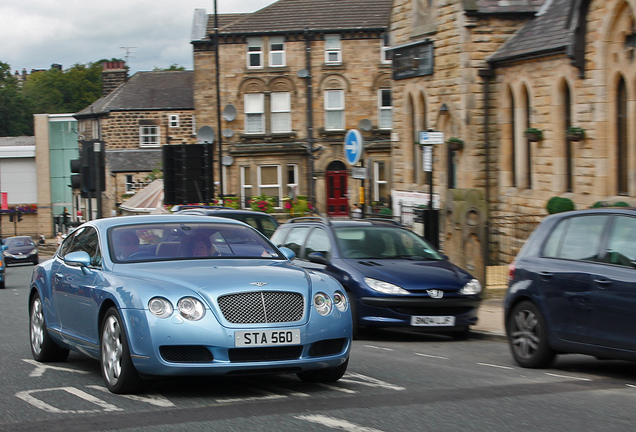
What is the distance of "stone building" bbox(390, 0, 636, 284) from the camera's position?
19.2m

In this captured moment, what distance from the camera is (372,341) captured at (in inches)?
474

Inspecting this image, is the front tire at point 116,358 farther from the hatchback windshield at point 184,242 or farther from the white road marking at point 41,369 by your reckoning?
the white road marking at point 41,369

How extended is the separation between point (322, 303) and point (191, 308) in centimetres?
111

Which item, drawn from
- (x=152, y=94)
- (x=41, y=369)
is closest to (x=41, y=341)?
(x=41, y=369)

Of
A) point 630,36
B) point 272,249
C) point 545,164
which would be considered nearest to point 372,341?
point 272,249

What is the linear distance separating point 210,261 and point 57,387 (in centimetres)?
170

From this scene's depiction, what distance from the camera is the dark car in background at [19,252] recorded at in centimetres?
4734

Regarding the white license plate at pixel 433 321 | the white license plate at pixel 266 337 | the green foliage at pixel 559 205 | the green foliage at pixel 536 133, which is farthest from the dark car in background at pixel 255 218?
the white license plate at pixel 266 337

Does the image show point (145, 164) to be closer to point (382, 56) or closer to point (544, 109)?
point (382, 56)

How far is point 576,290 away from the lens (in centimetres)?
866

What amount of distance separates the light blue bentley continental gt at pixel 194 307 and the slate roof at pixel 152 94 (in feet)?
170

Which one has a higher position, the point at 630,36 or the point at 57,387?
the point at 630,36

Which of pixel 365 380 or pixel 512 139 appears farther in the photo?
pixel 512 139

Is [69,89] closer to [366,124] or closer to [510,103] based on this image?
[366,124]
